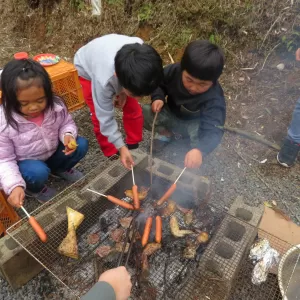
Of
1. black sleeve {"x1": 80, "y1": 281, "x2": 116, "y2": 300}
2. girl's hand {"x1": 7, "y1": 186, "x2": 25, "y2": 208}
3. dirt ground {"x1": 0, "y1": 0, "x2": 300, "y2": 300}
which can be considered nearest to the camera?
black sleeve {"x1": 80, "y1": 281, "x2": 116, "y2": 300}

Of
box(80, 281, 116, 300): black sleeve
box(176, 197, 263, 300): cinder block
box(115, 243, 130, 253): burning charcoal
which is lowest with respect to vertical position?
box(115, 243, 130, 253): burning charcoal

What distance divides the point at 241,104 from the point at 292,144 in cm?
143

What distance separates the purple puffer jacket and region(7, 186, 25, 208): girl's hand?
0.04m

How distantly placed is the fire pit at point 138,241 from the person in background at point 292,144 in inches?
65.6

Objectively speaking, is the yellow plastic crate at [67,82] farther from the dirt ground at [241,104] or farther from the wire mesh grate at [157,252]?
the wire mesh grate at [157,252]

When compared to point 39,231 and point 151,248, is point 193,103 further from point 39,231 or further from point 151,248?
point 39,231

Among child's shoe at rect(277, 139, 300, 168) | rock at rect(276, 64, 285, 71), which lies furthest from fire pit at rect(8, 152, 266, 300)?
rock at rect(276, 64, 285, 71)

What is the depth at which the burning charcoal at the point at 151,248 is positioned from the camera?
2.72 meters

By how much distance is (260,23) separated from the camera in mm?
5633

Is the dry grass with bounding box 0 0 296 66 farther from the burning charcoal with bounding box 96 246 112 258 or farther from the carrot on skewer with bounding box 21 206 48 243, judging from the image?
the carrot on skewer with bounding box 21 206 48 243

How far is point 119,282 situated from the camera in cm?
→ 203

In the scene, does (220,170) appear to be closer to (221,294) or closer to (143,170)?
(143,170)

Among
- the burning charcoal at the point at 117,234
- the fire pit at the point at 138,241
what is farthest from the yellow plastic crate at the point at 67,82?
the burning charcoal at the point at 117,234

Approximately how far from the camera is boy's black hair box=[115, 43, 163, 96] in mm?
2621
